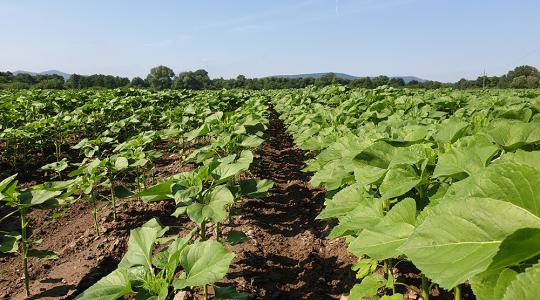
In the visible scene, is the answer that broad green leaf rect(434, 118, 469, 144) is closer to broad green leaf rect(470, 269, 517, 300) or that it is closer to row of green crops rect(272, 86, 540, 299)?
row of green crops rect(272, 86, 540, 299)

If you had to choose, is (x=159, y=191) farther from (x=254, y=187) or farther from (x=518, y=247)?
(x=518, y=247)

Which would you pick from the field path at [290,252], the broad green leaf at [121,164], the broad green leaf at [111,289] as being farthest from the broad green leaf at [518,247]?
the broad green leaf at [121,164]

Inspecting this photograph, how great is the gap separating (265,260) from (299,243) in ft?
1.70

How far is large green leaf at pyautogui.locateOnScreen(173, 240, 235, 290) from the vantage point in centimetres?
186

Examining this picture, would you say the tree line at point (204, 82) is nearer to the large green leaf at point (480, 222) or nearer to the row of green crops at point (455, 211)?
the row of green crops at point (455, 211)

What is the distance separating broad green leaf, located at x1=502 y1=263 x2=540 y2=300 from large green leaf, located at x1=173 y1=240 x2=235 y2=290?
132 cm

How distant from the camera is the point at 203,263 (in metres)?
1.98

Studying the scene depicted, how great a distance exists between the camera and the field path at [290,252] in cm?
333

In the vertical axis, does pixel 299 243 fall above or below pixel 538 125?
below

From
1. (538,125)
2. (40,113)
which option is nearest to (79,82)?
(40,113)

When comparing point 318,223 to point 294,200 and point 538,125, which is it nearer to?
point 294,200

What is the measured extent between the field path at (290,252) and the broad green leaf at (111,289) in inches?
57.2

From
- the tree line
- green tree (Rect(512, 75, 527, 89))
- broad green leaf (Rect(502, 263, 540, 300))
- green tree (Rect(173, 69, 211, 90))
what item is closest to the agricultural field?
broad green leaf (Rect(502, 263, 540, 300))

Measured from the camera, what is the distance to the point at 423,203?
2053 millimetres
